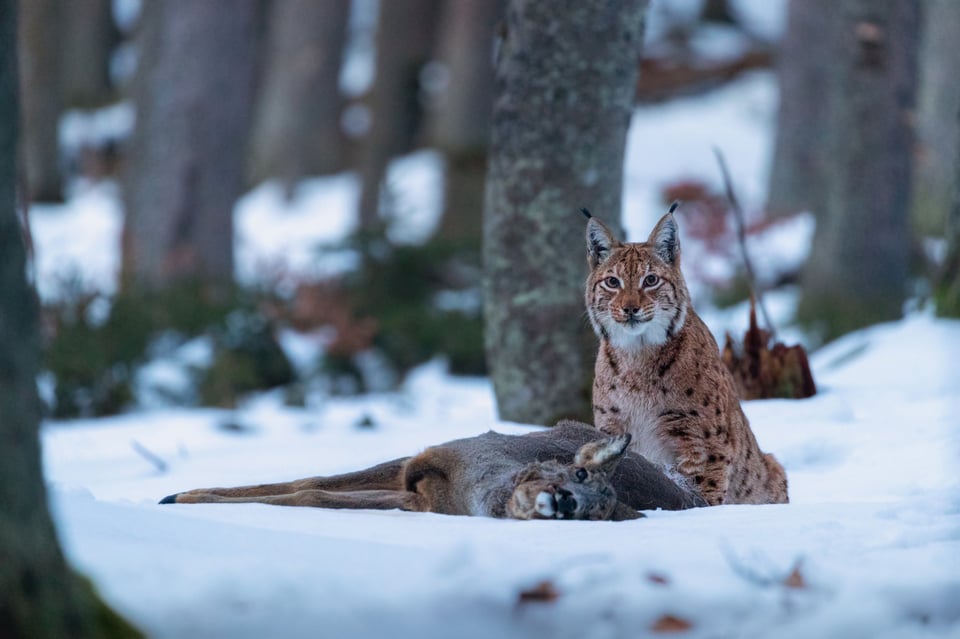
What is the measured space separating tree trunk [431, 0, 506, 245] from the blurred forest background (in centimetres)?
4

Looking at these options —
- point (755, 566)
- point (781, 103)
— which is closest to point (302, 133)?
point (781, 103)

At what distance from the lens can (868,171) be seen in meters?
13.1

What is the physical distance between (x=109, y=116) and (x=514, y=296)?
21584 mm

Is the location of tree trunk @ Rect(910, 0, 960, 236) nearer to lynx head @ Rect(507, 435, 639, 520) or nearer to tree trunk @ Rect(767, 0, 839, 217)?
tree trunk @ Rect(767, 0, 839, 217)

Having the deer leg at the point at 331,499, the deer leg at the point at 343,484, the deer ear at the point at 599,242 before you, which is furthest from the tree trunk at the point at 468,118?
the deer leg at the point at 331,499

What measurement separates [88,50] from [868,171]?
67.1ft

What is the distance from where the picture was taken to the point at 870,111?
1296 cm

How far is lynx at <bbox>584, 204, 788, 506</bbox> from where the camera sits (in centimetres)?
578

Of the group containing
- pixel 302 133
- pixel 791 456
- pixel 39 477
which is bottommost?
pixel 791 456

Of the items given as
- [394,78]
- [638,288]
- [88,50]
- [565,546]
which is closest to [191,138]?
[394,78]

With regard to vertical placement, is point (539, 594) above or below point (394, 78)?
below

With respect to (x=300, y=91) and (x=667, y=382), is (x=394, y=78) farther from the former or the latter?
(x=667, y=382)

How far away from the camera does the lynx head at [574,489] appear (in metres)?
4.56

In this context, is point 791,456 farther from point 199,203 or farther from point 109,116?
point 109,116
